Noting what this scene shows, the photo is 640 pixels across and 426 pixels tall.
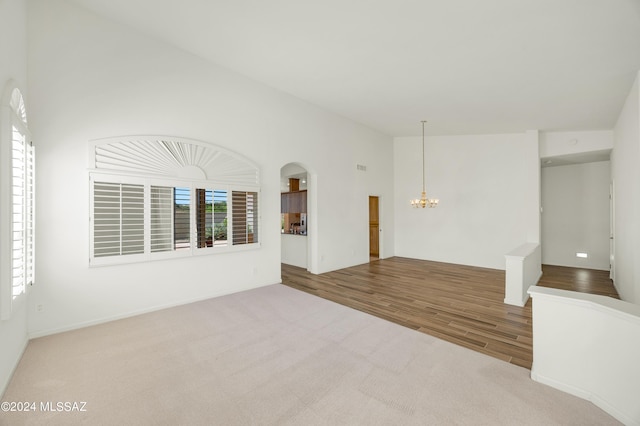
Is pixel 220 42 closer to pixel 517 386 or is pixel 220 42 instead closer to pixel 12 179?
pixel 12 179

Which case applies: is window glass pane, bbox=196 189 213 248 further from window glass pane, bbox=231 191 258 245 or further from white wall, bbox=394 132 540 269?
white wall, bbox=394 132 540 269

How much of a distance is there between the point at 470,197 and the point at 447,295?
12.5ft

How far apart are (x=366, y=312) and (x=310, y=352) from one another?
139cm

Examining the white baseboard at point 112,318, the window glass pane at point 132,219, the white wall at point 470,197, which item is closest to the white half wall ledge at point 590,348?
the white baseboard at point 112,318

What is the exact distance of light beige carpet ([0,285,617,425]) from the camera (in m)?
1.98

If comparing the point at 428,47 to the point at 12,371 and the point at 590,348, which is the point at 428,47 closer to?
the point at 590,348

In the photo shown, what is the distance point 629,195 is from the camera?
414 centimetres

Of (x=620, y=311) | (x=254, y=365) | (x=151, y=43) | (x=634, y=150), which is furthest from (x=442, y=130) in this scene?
(x=254, y=365)

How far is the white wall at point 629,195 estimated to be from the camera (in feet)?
12.0

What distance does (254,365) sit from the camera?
2.62 m

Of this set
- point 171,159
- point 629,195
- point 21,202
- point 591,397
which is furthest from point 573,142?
point 21,202

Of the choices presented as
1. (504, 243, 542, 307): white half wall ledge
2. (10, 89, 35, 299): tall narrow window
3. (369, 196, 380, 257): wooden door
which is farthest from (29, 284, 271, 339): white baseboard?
(369, 196, 380, 257): wooden door

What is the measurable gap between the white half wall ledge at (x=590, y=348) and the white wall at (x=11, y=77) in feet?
14.7

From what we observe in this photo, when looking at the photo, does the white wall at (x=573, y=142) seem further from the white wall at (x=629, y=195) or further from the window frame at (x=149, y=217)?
the window frame at (x=149, y=217)
